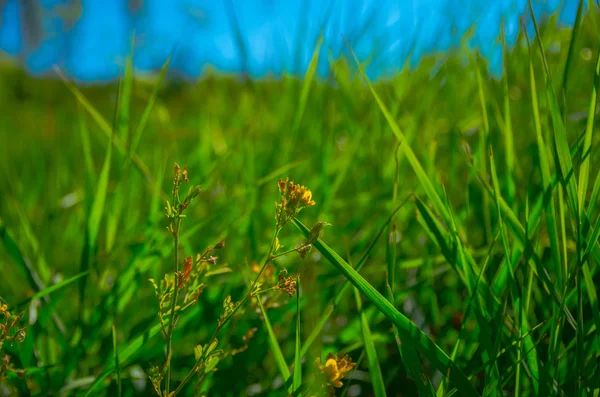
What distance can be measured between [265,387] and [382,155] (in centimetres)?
70

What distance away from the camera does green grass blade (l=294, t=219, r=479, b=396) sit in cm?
48

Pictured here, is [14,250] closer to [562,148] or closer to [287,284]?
[287,284]

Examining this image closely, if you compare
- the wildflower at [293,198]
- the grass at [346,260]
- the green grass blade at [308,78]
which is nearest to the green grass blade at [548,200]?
the grass at [346,260]

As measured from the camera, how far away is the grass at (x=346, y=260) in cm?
54

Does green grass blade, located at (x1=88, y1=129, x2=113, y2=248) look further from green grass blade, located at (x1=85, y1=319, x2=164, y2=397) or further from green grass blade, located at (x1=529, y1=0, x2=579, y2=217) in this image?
green grass blade, located at (x1=529, y1=0, x2=579, y2=217)

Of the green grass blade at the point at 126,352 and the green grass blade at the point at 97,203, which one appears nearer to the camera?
the green grass blade at the point at 126,352

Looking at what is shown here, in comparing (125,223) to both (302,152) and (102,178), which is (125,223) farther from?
(302,152)

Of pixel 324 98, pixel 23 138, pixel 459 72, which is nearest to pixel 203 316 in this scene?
pixel 324 98

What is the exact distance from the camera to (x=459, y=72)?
A: 155 cm

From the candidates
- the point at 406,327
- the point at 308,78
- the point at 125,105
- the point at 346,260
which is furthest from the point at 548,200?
the point at 125,105

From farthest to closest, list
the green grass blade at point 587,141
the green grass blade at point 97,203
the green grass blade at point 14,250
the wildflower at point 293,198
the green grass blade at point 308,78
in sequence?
Answer: the green grass blade at point 308,78
the green grass blade at point 97,203
the green grass blade at point 14,250
the green grass blade at point 587,141
the wildflower at point 293,198

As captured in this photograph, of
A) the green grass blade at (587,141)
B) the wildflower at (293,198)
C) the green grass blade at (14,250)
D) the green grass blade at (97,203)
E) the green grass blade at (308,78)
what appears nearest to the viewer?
the wildflower at (293,198)

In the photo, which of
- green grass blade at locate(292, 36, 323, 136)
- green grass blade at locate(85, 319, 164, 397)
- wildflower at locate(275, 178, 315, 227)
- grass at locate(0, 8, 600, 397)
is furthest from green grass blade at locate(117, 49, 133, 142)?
wildflower at locate(275, 178, 315, 227)

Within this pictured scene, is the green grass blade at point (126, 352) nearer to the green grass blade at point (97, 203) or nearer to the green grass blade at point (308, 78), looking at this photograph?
the green grass blade at point (97, 203)
